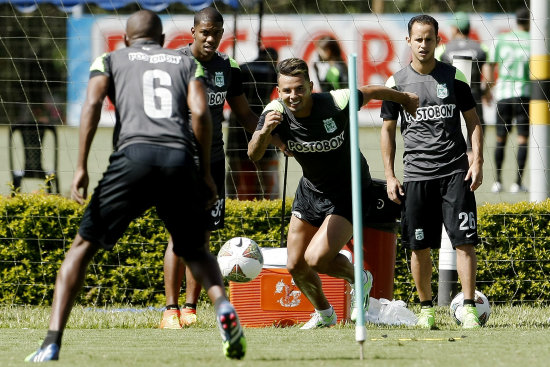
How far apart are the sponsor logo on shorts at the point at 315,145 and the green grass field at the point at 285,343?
1.19 metres

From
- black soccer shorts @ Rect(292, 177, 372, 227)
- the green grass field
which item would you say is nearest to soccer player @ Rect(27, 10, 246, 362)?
the green grass field

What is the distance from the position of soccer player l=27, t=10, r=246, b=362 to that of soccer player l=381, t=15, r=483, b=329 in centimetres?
242

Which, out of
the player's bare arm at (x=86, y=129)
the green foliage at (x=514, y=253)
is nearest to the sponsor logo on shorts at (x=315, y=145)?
the player's bare arm at (x=86, y=129)

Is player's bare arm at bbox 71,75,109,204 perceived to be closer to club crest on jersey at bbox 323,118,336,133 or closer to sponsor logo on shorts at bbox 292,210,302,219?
club crest on jersey at bbox 323,118,336,133

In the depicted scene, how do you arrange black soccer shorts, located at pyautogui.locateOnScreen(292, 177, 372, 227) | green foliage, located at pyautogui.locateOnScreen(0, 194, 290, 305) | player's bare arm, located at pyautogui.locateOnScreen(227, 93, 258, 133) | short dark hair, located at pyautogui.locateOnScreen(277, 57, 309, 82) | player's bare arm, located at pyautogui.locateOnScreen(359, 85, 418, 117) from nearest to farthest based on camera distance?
player's bare arm, located at pyautogui.locateOnScreen(359, 85, 418, 117), short dark hair, located at pyautogui.locateOnScreen(277, 57, 309, 82), black soccer shorts, located at pyautogui.locateOnScreen(292, 177, 372, 227), player's bare arm, located at pyautogui.locateOnScreen(227, 93, 258, 133), green foliage, located at pyautogui.locateOnScreen(0, 194, 290, 305)

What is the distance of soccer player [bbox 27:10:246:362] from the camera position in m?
5.13

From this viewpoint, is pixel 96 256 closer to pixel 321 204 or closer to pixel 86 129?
pixel 321 204

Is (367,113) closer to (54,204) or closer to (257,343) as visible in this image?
(54,204)

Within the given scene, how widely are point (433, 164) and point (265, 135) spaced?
58.9 inches

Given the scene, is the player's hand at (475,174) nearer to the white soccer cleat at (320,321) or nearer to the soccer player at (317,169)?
the soccer player at (317,169)

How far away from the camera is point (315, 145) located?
6793 millimetres

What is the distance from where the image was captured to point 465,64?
874 cm

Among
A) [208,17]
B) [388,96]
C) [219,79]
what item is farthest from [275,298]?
[208,17]

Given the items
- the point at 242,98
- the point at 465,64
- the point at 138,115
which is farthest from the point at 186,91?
the point at 465,64
